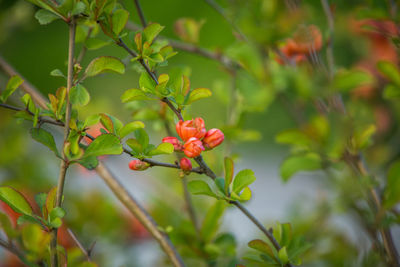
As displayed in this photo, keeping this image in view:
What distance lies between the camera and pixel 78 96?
0.41m

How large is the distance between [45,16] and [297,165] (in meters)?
0.45

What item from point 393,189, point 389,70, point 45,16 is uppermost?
point 45,16

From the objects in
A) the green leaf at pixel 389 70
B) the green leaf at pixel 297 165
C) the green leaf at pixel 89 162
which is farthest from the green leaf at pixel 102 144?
the green leaf at pixel 389 70

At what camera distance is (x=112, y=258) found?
0.95 metres

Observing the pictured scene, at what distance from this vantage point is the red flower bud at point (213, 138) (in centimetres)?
43

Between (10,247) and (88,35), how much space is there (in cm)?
31

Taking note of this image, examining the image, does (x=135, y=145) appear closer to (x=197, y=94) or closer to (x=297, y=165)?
(x=197, y=94)

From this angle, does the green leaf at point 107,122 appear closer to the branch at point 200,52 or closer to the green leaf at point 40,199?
the green leaf at point 40,199

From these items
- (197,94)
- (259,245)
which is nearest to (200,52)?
(197,94)

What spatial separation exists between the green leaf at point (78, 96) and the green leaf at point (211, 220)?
302 millimetres

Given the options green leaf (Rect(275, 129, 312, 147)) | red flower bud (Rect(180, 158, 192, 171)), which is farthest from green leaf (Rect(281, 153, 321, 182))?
red flower bud (Rect(180, 158, 192, 171))

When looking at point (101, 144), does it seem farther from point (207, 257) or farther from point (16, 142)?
point (16, 142)

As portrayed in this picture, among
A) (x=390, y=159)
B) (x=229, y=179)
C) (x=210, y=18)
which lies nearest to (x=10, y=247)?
(x=229, y=179)

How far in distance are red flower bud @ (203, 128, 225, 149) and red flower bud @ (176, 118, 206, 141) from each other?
0.01 m
